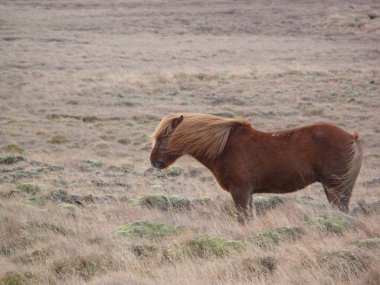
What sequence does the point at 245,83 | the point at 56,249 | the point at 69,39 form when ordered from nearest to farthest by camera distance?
the point at 56,249
the point at 245,83
the point at 69,39

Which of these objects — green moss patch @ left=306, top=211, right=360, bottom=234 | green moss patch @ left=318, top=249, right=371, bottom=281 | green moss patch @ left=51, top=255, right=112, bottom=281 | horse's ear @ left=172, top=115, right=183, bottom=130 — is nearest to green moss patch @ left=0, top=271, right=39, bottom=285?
green moss patch @ left=51, top=255, right=112, bottom=281

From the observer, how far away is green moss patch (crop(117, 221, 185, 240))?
261 inches

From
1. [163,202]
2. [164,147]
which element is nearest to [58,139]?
[163,202]

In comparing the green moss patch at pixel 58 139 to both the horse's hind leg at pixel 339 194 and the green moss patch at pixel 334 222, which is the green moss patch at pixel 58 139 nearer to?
the horse's hind leg at pixel 339 194

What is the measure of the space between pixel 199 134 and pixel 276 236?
2.58 m

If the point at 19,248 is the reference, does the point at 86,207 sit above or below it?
below

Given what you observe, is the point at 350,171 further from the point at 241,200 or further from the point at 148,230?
the point at 148,230

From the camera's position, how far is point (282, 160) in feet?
26.3

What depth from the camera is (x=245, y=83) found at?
3344 centimetres

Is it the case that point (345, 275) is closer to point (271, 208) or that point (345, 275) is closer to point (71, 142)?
point (271, 208)

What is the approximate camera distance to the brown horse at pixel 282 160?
8008 millimetres

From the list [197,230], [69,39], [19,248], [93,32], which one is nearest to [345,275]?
[197,230]

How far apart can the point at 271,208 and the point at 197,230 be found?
6.24 ft

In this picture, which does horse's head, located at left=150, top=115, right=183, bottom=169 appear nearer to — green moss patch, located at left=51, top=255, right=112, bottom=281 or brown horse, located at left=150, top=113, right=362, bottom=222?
brown horse, located at left=150, top=113, right=362, bottom=222
